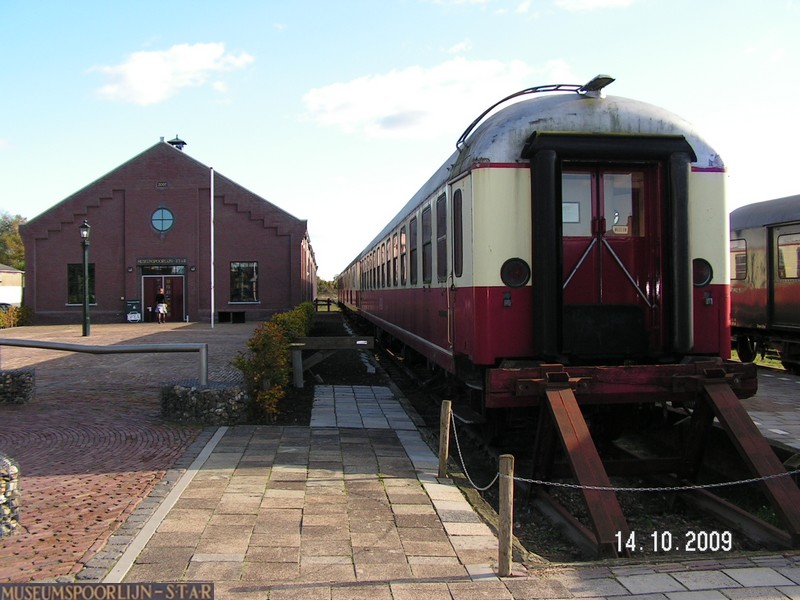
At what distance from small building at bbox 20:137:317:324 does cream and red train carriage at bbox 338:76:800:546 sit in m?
26.2

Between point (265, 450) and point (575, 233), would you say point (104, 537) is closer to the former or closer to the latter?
point (265, 450)

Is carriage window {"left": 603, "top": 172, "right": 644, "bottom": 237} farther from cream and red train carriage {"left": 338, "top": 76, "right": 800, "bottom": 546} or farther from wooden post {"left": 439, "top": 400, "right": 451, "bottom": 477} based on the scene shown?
wooden post {"left": 439, "top": 400, "right": 451, "bottom": 477}

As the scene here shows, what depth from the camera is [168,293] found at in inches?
1258

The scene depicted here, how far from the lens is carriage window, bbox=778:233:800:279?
12398 mm

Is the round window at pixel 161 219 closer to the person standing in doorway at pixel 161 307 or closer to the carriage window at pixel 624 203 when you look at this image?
the person standing in doorway at pixel 161 307

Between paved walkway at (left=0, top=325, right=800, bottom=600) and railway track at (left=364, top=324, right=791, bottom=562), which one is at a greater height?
paved walkway at (left=0, top=325, right=800, bottom=600)

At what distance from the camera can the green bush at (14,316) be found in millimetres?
29408

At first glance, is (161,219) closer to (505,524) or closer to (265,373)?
(265,373)

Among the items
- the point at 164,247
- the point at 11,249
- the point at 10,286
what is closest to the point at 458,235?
the point at 164,247

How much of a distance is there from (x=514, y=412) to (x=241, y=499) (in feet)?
9.33

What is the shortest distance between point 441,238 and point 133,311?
2695 cm

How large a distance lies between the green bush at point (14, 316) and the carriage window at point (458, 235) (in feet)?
93.5

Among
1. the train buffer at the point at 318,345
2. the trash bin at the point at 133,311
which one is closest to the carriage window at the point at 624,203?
the train buffer at the point at 318,345

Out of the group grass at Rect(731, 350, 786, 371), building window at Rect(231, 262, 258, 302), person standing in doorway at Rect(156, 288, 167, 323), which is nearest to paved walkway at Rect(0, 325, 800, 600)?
grass at Rect(731, 350, 786, 371)
